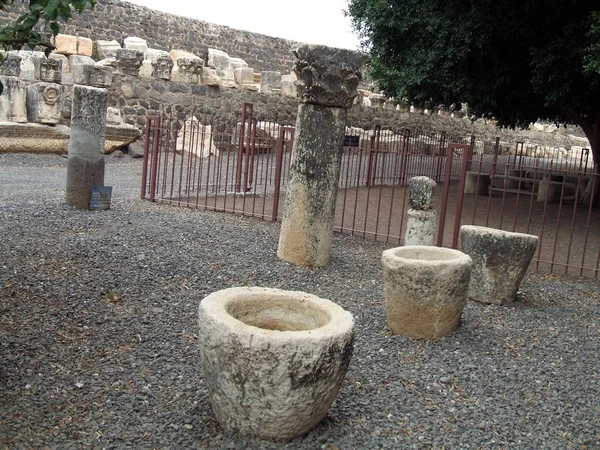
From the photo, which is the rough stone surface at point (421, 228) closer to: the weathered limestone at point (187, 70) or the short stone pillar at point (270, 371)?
the short stone pillar at point (270, 371)

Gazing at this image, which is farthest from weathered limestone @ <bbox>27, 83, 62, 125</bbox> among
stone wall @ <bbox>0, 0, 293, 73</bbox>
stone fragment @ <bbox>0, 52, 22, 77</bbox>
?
stone wall @ <bbox>0, 0, 293, 73</bbox>

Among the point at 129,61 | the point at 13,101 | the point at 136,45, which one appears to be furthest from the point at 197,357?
the point at 136,45

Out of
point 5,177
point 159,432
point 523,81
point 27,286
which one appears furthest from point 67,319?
point 523,81

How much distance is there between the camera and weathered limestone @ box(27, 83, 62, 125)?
1276 centimetres

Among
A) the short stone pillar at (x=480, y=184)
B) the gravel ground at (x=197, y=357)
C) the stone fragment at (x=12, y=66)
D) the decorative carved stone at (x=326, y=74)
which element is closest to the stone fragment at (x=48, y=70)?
the stone fragment at (x=12, y=66)

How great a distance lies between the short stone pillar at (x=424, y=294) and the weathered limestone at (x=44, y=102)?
32.7 ft

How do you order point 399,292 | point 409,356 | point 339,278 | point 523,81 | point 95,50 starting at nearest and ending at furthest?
point 409,356 → point 399,292 → point 339,278 → point 523,81 → point 95,50

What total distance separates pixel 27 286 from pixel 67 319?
2.25ft

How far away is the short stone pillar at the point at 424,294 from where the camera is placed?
4.64m

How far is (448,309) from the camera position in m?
4.71

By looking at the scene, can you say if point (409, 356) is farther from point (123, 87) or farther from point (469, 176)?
point (123, 87)

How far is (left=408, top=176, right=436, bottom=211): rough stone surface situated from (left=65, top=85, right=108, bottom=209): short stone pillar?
3958 millimetres

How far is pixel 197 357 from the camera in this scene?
4090mm

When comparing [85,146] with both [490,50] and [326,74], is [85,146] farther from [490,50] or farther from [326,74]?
[490,50]
